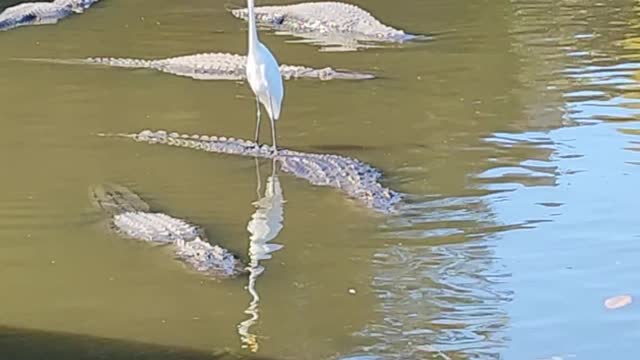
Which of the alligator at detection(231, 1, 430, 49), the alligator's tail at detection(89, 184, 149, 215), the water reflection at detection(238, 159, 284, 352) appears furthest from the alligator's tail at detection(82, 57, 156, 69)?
the alligator's tail at detection(89, 184, 149, 215)

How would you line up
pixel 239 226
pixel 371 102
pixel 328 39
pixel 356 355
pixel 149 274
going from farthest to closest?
pixel 328 39 → pixel 371 102 → pixel 239 226 → pixel 149 274 → pixel 356 355

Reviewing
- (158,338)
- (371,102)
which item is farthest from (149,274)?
(371,102)

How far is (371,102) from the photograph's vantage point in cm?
925

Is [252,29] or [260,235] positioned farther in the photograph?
[252,29]

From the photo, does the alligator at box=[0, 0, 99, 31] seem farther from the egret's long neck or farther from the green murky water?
the egret's long neck

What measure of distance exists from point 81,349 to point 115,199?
83.1 inches

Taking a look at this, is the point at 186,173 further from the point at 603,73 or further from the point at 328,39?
the point at 328,39

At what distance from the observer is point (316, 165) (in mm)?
7219

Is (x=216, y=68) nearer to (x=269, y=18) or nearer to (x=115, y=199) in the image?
(x=269, y=18)

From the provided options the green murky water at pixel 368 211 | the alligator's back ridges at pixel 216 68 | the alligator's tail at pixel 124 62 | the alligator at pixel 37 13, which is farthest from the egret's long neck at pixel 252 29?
the alligator at pixel 37 13

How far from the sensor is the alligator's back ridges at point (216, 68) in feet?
33.4

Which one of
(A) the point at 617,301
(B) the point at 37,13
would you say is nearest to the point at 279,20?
(B) the point at 37,13

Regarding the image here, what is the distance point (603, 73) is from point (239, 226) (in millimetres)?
4883

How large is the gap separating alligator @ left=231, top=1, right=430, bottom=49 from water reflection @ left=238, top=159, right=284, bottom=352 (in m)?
4.91
